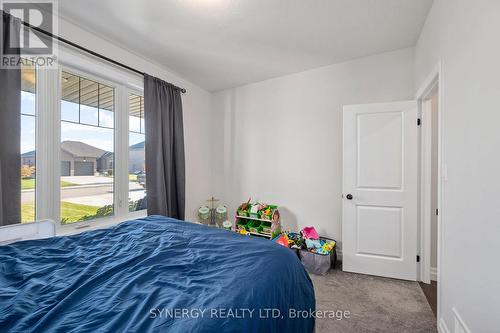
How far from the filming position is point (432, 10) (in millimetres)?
1797

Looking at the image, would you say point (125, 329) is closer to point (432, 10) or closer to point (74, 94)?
point (74, 94)

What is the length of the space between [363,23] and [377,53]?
2.31 ft

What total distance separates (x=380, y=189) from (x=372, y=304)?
1143mm

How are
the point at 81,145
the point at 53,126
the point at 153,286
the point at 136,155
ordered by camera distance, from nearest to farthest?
the point at 153,286, the point at 53,126, the point at 81,145, the point at 136,155

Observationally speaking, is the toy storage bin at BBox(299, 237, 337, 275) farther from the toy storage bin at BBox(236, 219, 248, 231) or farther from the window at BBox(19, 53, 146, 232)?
the window at BBox(19, 53, 146, 232)

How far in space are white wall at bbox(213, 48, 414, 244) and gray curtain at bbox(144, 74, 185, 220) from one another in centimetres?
91

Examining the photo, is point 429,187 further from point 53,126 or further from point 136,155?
point 53,126

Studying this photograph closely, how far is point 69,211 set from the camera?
83.7 inches

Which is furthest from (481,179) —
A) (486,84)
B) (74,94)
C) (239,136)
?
(74,94)

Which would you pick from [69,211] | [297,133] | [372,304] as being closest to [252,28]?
[297,133]

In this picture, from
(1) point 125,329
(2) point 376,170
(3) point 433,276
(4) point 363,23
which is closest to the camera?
(1) point 125,329

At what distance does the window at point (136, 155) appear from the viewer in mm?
2668

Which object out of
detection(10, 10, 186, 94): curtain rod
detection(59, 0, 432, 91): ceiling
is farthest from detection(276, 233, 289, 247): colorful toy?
detection(10, 10, 186, 94): curtain rod

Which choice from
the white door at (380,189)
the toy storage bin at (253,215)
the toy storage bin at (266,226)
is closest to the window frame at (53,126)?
the toy storage bin at (253,215)
